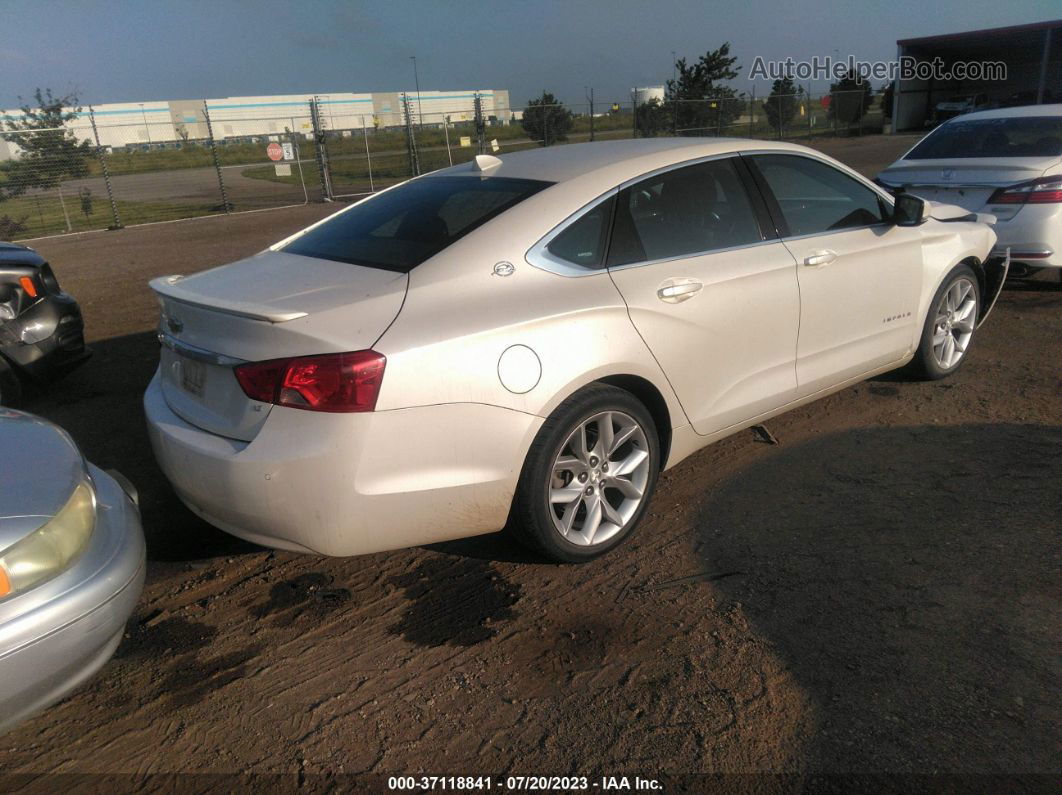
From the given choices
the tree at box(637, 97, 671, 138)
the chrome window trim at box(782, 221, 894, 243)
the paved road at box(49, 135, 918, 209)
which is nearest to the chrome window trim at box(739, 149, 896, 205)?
the chrome window trim at box(782, 221, 894, 243)

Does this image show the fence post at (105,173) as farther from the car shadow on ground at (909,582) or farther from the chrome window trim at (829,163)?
the car shadow on ground at (909,582)

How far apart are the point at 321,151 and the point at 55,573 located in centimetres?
2008

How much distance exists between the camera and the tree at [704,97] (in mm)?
29484

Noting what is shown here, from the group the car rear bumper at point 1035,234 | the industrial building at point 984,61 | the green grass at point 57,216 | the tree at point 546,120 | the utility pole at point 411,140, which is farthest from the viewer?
the industrial building at point 984,61

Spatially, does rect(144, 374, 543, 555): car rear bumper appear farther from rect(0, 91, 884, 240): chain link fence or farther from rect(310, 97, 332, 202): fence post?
rect(310, 97, 332, 202): fence post

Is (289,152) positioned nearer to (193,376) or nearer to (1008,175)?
(1008,175)

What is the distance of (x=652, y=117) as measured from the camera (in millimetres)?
29047

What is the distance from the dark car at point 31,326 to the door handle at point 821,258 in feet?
14.9

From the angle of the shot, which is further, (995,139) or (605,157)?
(995,139)

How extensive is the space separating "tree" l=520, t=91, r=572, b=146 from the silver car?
2549 cm

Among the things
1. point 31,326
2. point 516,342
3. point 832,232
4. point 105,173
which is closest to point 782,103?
point 105,173

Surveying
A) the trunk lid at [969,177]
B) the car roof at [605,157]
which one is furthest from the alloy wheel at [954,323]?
the trunk lid at [969,177]

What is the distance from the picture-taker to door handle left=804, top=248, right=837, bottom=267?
406 cm

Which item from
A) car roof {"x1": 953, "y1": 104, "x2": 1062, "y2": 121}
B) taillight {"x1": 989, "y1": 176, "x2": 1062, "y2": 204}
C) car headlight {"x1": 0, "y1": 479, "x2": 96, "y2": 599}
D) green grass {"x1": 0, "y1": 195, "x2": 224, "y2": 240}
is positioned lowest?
green grass {"x1": 0, "y1": 195, "x2": 224, "y2": 240}
